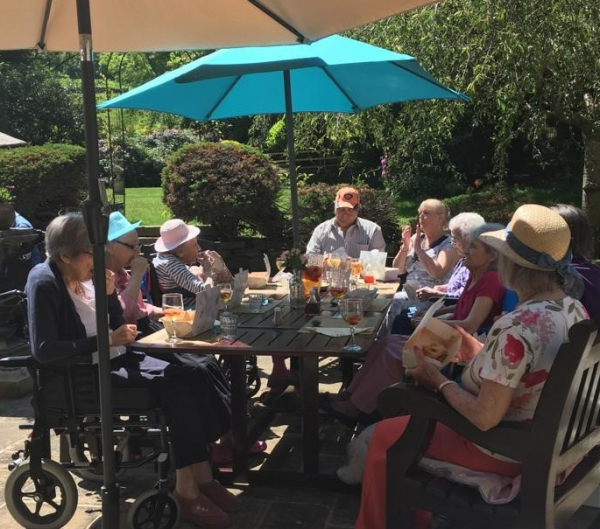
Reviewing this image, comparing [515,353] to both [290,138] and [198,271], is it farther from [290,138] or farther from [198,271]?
[290,138]

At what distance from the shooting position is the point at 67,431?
120 inches

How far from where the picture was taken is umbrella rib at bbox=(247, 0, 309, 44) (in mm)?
3098

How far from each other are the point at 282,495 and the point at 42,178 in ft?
27.4

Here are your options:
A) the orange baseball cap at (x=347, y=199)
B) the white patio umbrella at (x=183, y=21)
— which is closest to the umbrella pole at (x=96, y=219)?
the white patio umbrella at (x=183, y=21)

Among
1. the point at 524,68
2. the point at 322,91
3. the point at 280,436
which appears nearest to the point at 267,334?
the point at 280,436

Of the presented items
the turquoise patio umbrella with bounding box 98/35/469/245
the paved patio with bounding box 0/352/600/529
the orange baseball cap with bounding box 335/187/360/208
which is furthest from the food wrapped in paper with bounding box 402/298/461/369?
the orange baseball cap with bounding box 335/187/360/208

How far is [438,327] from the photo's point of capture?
→ 2484 mm

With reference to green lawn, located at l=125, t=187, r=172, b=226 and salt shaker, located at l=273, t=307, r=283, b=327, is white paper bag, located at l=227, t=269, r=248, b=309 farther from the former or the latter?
green lawn, located at l=125, t=187, r=172, b=226

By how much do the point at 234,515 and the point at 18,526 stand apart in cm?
95

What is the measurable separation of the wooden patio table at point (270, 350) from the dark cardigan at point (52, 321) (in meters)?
0.29

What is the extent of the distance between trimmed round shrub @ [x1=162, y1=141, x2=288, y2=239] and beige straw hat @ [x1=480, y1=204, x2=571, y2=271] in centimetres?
580

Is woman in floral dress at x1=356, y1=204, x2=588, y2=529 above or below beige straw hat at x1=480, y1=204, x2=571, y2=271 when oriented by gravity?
below

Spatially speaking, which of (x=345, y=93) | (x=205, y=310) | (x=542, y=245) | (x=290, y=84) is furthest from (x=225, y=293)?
(x=345, y=93)

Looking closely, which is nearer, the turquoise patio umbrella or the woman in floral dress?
the woman in floral dress
